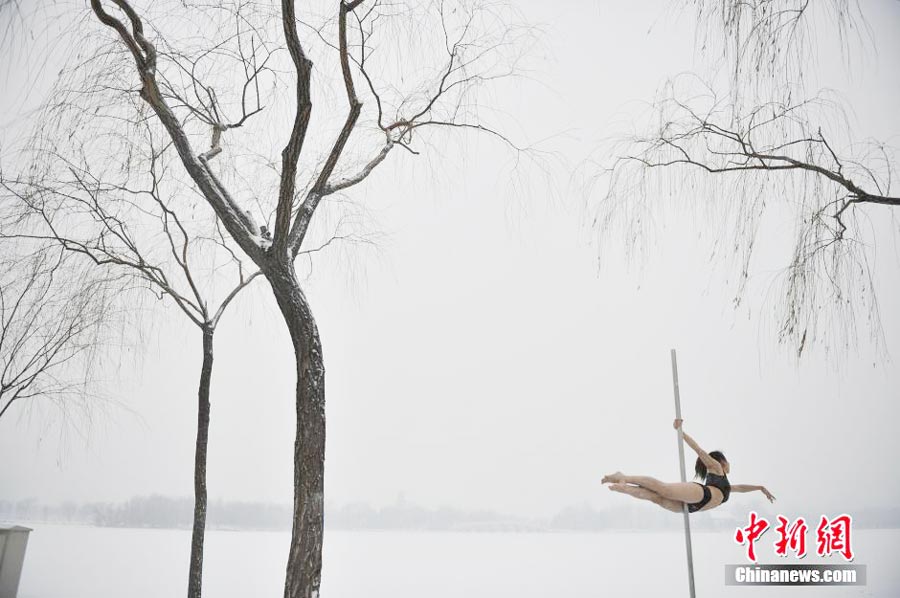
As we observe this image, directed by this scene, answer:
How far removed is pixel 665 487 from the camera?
289 centimetres

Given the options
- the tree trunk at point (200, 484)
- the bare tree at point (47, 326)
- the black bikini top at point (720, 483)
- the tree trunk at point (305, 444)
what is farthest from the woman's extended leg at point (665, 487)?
the bare tree at point (47, 326)

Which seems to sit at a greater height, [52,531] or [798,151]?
[798,151]

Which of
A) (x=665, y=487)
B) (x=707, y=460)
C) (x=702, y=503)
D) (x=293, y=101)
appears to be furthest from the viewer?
(x=293, y=101)

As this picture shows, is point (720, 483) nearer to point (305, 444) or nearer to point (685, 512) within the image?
point (685, 512)

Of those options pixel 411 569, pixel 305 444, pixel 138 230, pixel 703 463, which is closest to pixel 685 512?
pixel 703 463

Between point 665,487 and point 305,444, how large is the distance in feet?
5.27

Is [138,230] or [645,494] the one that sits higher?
[138,230]

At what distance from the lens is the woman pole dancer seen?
287 centimetres

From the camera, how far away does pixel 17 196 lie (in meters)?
4.63

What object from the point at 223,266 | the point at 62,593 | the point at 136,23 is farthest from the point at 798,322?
the point at 62,593

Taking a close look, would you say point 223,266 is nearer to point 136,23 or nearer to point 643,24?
point 136,23

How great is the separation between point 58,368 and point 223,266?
1723 mm

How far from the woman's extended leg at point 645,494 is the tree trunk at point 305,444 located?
A: 1292 mm

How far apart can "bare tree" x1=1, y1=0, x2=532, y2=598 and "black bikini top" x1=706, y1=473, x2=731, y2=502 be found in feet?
6.17
